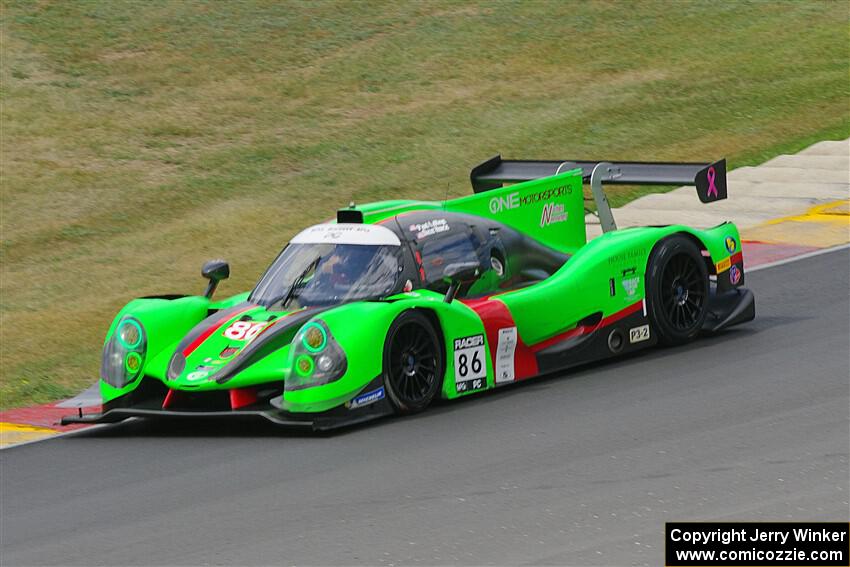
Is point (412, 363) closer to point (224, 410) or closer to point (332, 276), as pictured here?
point (332, 276)

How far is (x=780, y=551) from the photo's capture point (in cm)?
659

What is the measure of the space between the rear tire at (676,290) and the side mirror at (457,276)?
1.58m

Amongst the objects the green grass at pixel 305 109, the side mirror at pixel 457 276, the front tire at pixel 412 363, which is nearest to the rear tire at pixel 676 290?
the side mirror at pixel 457 276

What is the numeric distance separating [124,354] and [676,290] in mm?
4043

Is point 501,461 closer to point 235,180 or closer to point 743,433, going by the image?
point 743,433

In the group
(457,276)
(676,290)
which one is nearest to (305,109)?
(676,290)

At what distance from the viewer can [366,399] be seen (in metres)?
9.48

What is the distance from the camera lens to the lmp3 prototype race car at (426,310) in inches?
373

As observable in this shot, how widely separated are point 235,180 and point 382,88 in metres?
5.16

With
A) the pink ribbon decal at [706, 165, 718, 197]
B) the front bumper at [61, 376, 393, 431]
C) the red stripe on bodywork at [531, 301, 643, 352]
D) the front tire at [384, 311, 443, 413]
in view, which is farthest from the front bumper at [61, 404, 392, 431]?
the pink ribbon decal at [706, 165, 718, 197]

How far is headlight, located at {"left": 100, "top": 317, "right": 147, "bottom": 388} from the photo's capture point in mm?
10055

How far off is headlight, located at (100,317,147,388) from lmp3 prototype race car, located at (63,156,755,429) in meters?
0.01

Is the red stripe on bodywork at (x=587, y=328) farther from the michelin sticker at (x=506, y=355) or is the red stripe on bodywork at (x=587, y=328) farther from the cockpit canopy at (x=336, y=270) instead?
the cockpit canopy at (x=336, y=270)
